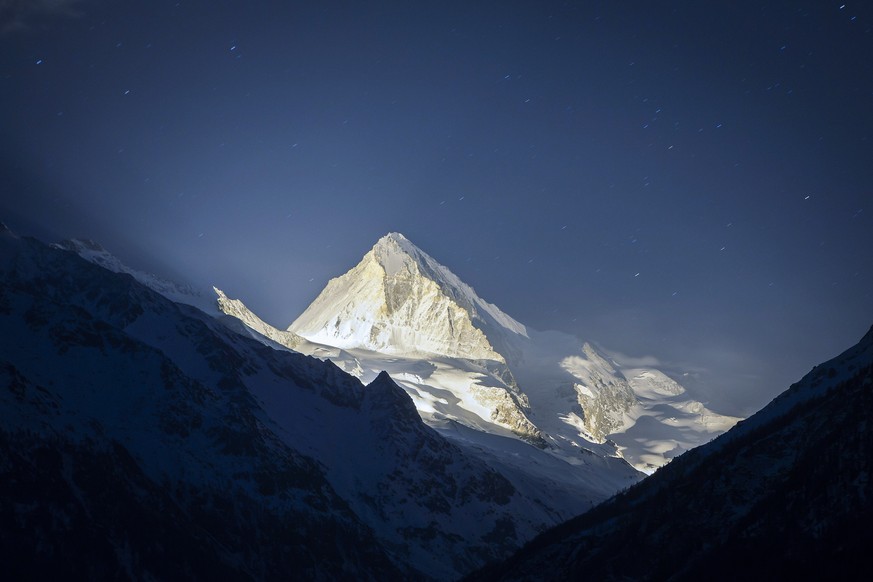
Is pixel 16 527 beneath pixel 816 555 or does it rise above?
beneath

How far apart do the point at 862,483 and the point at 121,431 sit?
6663 inches

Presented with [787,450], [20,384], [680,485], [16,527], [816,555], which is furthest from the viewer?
[20,384]

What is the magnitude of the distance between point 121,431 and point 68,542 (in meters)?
49.8

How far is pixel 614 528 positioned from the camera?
4478 inches

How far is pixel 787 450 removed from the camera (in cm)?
9869

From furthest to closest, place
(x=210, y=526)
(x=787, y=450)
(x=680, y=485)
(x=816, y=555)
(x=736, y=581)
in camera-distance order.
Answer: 1. (x=210, y=526)
2. (x=680, y=485)
3. (x=787, y=450)
4. (x=736, y=581)
5. (x=816, y=555)

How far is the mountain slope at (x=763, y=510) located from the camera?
251 ft

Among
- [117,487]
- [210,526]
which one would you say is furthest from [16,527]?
[210,526]

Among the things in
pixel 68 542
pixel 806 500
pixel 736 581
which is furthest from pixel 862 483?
pixel 68 542

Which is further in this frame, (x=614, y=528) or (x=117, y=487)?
(x=117, y=487)

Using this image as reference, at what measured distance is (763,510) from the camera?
87625 millimetres

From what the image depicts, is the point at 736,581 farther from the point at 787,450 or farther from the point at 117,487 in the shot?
the point at 117,487

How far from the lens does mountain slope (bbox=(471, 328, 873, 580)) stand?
3014 inches

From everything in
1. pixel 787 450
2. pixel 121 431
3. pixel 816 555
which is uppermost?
pixel 787 450
